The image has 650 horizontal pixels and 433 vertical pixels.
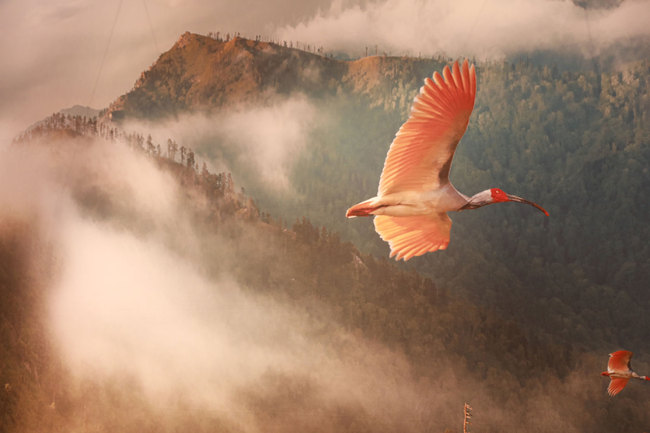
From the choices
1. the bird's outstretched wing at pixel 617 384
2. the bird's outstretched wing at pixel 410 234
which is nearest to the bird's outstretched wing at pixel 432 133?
the bird's outstretched wing at pixel 410 234

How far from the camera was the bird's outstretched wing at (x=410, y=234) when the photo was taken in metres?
4.27

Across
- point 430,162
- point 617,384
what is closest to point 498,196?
point 430,162

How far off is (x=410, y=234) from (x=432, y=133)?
3.02ft

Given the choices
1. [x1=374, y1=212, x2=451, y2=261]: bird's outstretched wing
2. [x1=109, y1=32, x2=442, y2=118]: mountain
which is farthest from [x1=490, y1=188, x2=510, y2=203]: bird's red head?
[x1=109, y1=32, x2=442, y2=118]: mountain

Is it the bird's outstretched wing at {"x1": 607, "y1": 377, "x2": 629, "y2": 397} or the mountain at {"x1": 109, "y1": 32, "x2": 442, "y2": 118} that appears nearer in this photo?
the bird's outstretched wing at {"x1": 607, "y1": 377, "x2": 629, "y2": 397}

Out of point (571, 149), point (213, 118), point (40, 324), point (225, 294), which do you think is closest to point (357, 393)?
point (225, 294)

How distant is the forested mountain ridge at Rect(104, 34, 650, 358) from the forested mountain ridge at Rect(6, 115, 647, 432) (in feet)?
28.4

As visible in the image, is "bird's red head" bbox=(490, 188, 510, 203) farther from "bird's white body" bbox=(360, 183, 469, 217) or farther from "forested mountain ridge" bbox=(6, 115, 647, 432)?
"forested mountain ridge" bbox=(6, 115, 647, 432)

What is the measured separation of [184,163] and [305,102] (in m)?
27.7

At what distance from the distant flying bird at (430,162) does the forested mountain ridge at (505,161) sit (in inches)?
3168

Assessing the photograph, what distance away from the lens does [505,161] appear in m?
111

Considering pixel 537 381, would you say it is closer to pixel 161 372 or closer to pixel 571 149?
pixel 161 372

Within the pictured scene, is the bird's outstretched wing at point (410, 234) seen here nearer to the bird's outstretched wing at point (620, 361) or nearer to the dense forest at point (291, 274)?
the bird's outstretched wing at point (620, 361)

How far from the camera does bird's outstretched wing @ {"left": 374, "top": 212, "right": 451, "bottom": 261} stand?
14.0ft
